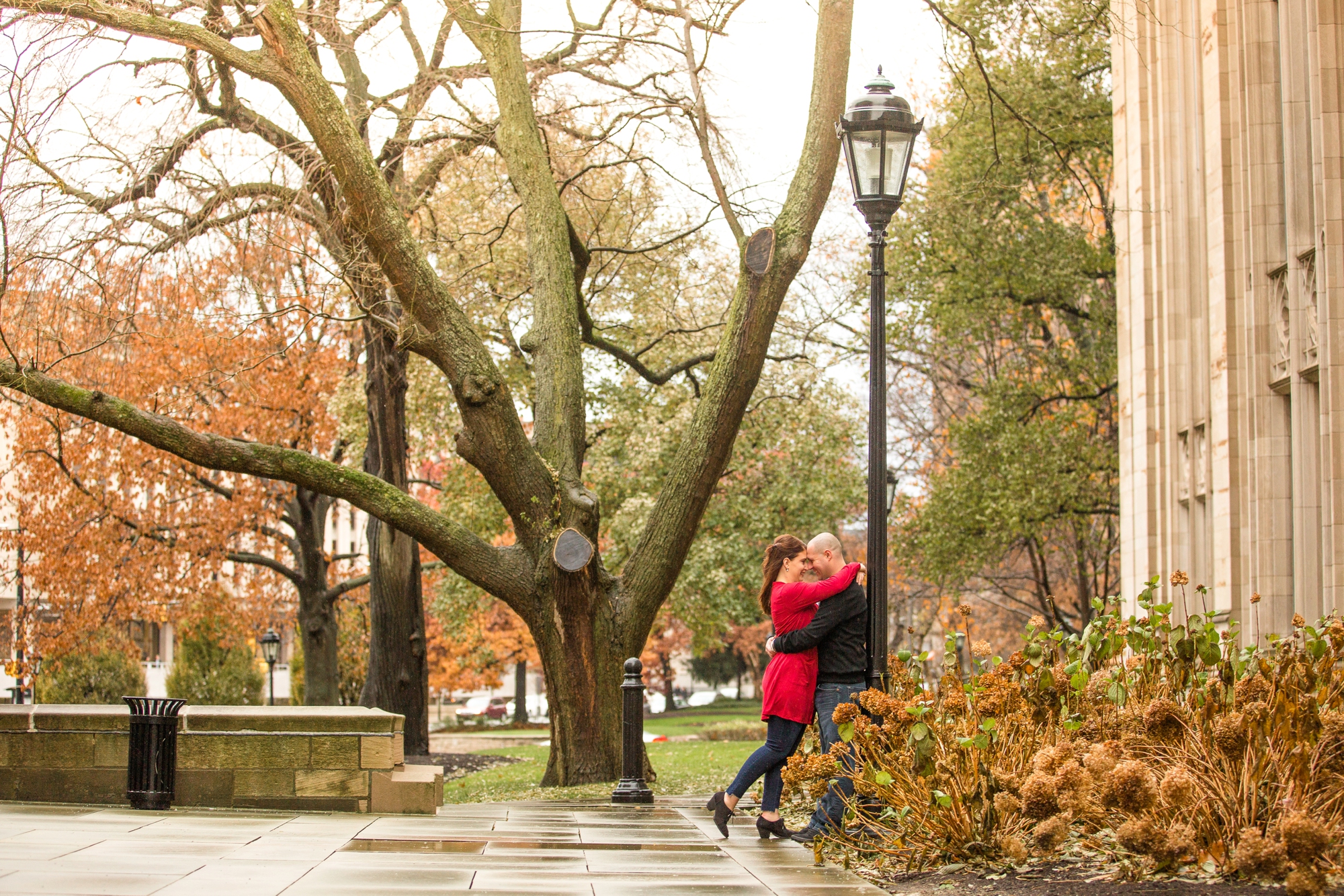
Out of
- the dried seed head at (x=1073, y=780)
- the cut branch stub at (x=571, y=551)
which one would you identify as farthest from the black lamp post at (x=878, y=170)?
the cut branch stub at (x=571, y=551)

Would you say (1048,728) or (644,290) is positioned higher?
(644,290)

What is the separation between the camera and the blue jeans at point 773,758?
Result: 7734 millimetres

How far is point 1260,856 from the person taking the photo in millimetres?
4805

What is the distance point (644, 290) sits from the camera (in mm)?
23703

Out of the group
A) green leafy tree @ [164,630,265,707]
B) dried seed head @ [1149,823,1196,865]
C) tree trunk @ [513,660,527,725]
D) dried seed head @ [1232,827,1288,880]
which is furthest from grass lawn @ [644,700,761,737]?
dried seed head @ [1232,827,1288,880]

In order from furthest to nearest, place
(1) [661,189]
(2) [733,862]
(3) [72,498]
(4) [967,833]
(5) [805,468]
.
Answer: (5) [805,468]
(3) [72,498]
(1) [661,189]
(2) [733,862]
(4) [967,833]

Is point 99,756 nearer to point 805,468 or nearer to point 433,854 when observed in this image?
point 433,854

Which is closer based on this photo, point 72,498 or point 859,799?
point 859,799

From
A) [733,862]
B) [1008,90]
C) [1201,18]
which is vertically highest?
[1008,90]

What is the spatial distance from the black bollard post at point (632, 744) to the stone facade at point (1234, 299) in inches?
271

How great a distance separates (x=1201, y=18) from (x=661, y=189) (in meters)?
7.20

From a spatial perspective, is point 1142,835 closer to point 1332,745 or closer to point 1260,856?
point 1260,856

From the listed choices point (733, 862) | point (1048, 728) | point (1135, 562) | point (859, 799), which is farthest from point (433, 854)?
point (1135, 562)

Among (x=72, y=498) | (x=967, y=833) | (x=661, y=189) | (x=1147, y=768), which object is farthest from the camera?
(x=72, y=498)
